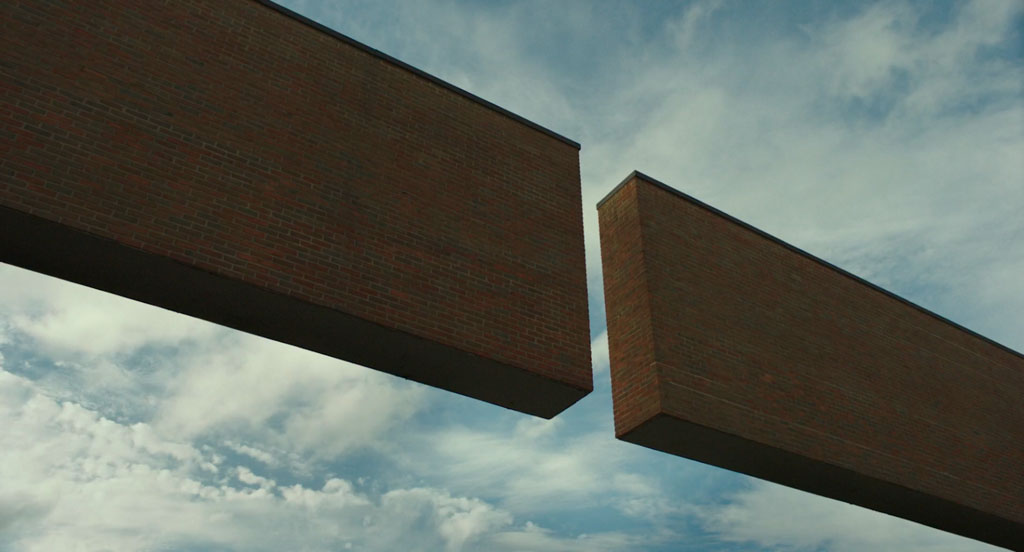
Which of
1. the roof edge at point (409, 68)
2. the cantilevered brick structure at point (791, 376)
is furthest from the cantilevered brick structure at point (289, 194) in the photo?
the cantilevered brick structure at point (791, 376)

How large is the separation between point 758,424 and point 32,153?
25.6 feet

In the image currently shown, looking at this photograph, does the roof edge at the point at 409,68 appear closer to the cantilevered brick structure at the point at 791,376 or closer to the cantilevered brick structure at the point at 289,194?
the cantilevered brick structure at the point at 289,194

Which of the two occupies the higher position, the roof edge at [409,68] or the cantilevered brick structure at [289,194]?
the roof edge at [409,68]

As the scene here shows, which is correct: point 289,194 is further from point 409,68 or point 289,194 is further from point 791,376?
point 791,376

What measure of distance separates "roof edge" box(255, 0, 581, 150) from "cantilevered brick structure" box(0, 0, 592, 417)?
30 millimetres

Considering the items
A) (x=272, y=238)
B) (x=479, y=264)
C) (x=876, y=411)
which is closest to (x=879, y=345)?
(x=876, y=411)

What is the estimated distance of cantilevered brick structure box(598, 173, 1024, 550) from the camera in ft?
30.5

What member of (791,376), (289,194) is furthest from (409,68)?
(791,376)

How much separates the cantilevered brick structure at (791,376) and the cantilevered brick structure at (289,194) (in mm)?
985

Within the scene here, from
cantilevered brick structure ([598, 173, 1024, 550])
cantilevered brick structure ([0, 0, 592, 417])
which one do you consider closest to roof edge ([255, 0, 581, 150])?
cantilevered brick structure ([0, 0, 592, 417])

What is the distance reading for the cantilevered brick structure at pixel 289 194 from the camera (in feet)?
22.2

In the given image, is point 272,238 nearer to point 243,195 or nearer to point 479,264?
point 243,195

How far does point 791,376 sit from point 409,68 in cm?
597

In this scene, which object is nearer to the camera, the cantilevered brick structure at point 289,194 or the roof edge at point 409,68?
the cantilevered brick structure at point 289,194
